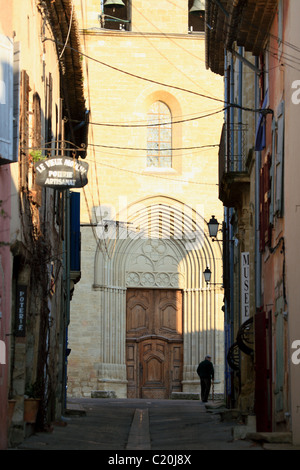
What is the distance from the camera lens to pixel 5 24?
13.0 meters

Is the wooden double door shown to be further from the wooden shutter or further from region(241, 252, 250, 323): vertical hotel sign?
the wooden shutter

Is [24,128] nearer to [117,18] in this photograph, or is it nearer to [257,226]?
[257,226]

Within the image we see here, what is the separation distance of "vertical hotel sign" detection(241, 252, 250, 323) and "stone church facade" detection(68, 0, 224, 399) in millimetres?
16522

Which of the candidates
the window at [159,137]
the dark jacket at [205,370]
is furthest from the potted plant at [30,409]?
the window at [159,137]

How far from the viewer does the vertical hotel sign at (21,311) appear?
46.7ft

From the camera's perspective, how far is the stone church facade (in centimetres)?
3734

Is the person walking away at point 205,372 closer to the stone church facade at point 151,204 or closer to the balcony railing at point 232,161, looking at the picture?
the stone church facade at point 151,204

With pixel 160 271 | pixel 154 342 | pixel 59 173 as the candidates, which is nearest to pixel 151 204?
pixel 160 271

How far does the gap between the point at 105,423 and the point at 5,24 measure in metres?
9.19

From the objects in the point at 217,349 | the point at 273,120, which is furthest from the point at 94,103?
the point at 273,120

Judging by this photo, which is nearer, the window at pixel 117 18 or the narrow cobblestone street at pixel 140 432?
the narrow cobblestone street at pixel 140 432

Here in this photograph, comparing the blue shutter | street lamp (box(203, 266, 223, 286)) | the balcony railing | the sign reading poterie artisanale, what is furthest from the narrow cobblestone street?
street lamp (box(203, 266, 223, 286))

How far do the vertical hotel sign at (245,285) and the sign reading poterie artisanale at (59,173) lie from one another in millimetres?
6567
